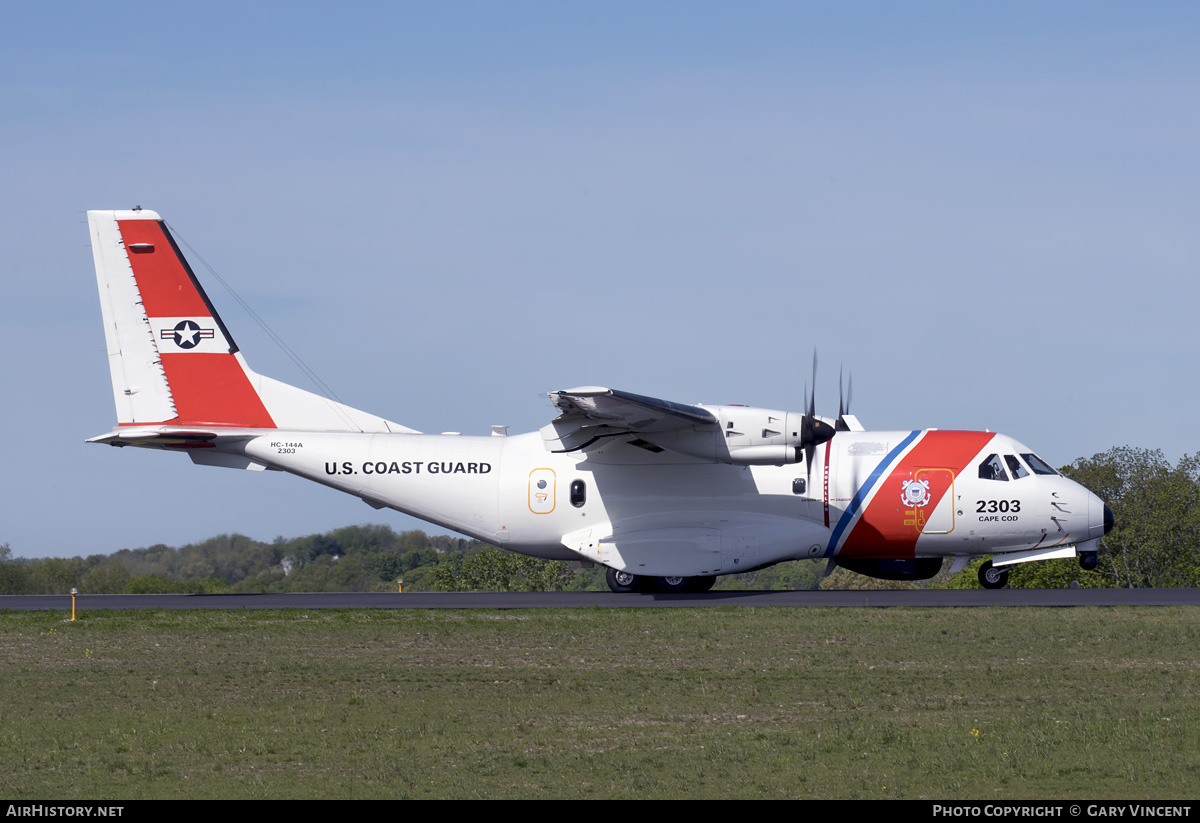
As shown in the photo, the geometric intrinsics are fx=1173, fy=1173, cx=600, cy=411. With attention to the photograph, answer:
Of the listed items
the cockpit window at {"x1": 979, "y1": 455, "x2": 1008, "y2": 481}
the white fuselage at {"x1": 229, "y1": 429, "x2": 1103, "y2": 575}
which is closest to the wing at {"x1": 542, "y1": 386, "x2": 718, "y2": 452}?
the white fuselage at {"x1": 229, "y1": 429, "x2": 1103, "y2": 575}

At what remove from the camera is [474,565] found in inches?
2144

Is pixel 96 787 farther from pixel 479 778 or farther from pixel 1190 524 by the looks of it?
pixel 1190 524

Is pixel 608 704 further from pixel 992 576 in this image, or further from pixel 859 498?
pixel 992 576

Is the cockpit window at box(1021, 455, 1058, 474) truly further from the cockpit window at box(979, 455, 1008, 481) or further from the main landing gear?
the main landing gear

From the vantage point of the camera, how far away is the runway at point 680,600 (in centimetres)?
2139

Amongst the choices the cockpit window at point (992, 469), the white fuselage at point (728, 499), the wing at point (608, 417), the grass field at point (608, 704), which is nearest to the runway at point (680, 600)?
the white fuselage at point (728, 499)

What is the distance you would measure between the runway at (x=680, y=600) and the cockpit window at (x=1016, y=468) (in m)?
2.32

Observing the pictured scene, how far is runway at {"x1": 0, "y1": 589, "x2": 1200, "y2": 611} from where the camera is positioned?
21391mm

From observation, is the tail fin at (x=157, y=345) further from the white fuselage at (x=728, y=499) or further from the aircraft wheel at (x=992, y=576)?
the aircraft wheel at (x=992, y=576)

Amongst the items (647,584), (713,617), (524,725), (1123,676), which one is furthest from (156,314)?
(1123,676)

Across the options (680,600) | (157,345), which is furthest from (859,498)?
(157,345)

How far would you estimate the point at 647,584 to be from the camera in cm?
2497

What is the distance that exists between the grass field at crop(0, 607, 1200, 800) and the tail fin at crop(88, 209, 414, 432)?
5613mm

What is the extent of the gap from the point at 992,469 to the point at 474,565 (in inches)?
1355
